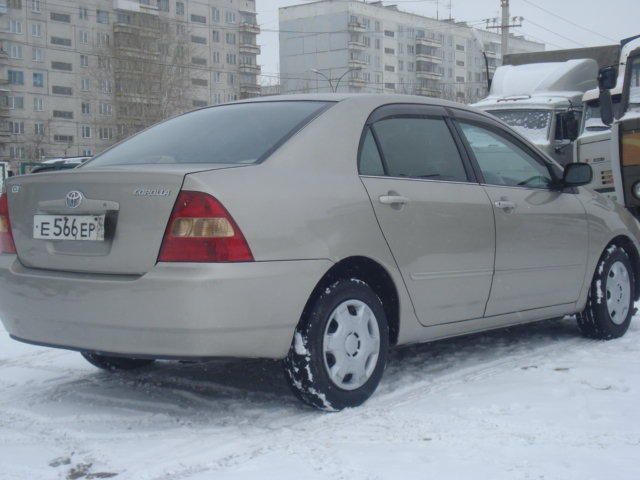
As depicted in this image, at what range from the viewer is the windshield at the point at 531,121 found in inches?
523

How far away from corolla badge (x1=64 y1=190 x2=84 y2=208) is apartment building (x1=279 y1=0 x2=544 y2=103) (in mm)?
81867

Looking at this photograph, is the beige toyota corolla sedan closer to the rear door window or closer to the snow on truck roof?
the rear door window

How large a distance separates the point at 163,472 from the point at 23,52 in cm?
7264

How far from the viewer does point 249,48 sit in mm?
87062

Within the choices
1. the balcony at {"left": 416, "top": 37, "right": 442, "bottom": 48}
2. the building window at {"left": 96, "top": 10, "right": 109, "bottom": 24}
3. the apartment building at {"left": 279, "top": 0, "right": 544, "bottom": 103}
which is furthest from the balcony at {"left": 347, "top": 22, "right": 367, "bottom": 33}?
the building window at {"left": 96, "top": 10, "right": 109, "bottom": 24}

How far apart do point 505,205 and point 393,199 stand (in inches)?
40.4

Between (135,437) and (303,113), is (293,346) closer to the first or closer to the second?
(135,437)

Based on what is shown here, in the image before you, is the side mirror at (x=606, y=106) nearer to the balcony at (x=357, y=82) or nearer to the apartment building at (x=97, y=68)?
the apartment building at (x=97, y=68)

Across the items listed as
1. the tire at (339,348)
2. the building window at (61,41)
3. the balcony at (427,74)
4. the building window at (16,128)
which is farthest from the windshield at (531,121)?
the balcony at (427,74)

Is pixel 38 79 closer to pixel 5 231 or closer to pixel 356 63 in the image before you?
pixel 356 63

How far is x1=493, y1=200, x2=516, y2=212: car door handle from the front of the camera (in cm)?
514

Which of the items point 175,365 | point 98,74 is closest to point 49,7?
point 98,74

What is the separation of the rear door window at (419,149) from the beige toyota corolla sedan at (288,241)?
1 centimetres

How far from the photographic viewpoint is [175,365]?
542 centimetres
